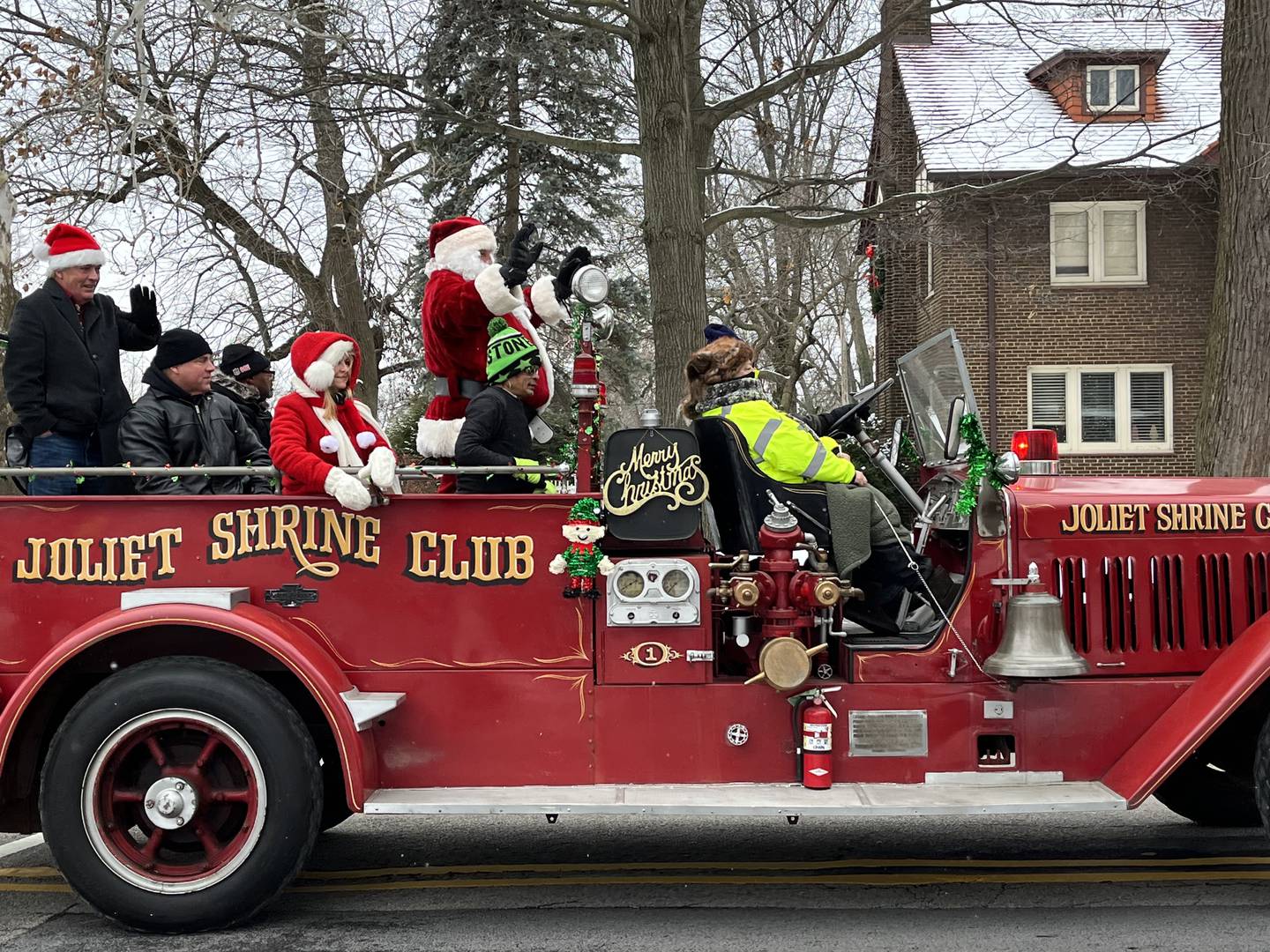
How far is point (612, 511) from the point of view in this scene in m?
4.26

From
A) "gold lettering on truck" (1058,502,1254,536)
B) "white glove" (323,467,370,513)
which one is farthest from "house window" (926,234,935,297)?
"white glove" (323,467,370,513)

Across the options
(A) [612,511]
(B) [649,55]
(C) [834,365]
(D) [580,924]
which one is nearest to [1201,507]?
(A) [612,511]

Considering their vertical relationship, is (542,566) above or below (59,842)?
above

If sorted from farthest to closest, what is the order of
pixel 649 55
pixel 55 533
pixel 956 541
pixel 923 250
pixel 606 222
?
pixel 923 250 → pixel 606 222 → pixel 649 55 → pixel 956 541 → pixel 55 533

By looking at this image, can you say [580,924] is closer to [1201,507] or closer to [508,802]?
[508,802]

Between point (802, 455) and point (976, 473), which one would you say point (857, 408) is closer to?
point (802, 455)

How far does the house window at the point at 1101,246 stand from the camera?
66.4 feet

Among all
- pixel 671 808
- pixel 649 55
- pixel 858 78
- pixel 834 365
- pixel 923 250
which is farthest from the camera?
pixel 834 365

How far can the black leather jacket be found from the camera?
4.74 meters

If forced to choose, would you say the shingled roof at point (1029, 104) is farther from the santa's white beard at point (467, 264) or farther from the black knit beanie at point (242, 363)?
the santa's white beard at point (467, 264)

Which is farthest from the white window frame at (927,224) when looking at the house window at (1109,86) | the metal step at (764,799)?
the metal step at (764,799)

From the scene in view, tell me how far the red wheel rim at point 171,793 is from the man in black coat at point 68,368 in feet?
3.71

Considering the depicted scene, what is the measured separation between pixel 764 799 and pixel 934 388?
191cm

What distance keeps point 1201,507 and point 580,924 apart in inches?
107
